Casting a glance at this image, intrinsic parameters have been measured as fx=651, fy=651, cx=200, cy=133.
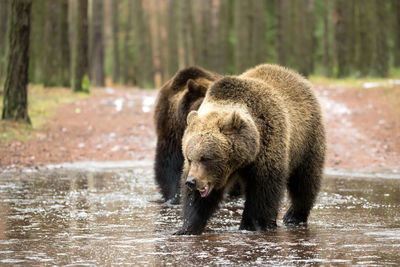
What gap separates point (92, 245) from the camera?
21.2 ft

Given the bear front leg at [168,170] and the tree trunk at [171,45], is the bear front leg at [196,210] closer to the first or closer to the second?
the bear front leg at [168,170]

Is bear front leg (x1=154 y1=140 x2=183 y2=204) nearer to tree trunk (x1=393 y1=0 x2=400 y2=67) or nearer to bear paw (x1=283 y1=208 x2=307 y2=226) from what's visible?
bear paw (x1=283 y1=208 x2=307 y2=226)

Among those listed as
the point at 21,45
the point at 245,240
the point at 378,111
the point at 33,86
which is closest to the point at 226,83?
the point at 245,240

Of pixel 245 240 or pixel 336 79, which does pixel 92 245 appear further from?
pixel 336 79

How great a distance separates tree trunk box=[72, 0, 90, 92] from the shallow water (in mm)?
15800

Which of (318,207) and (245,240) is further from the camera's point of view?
(318,207)

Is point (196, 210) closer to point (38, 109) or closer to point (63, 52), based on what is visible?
point (38, 109)

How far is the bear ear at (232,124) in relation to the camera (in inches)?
272

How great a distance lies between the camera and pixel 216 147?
6805 mm

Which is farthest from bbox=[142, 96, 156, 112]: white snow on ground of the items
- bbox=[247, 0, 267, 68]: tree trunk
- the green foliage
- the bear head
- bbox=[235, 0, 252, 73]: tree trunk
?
the bear head

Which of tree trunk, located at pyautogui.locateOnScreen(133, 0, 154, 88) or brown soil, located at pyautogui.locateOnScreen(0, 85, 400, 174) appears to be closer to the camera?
brown soil, located at pyautogui.locateOnScreen(0, 85, 400, 174)

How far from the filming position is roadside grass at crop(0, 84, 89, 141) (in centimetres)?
1711

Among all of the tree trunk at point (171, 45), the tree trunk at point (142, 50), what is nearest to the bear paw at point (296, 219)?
the tree trunk at point (171, 45)

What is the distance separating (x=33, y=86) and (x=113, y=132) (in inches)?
414
